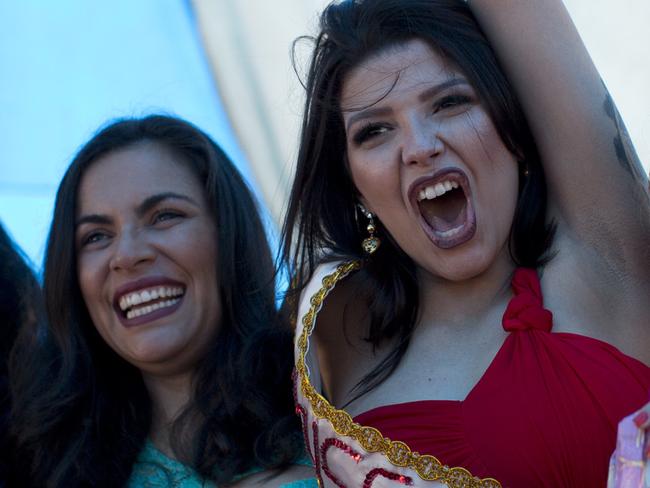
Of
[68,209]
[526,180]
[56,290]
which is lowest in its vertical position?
[526,180]

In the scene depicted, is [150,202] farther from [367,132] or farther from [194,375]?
[367,132]

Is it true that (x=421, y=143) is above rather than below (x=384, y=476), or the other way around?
above

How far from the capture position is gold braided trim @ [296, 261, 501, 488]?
5.20 feet

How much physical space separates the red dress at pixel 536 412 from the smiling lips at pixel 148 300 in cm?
62

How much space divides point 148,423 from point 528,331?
2.95 ft

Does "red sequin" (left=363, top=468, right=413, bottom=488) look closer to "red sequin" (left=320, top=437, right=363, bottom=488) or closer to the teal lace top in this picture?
"red sequin" (left=320, top=437, right=363, bottom=488)

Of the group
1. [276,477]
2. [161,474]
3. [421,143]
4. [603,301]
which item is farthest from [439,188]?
[161,474]

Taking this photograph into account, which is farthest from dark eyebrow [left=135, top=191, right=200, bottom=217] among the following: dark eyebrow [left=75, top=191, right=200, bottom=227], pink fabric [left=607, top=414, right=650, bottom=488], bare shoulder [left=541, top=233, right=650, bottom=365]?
pink fabric [left=607, top=414, right=650, bottom=488]

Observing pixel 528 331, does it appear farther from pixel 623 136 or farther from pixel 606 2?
pixel 606 2

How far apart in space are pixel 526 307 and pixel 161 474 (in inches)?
32.4

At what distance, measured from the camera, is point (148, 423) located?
7.27 feet

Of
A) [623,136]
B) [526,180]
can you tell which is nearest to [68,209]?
Answer: [526,180]

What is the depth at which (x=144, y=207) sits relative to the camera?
219 cm

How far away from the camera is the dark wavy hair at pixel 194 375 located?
2.06 meters
